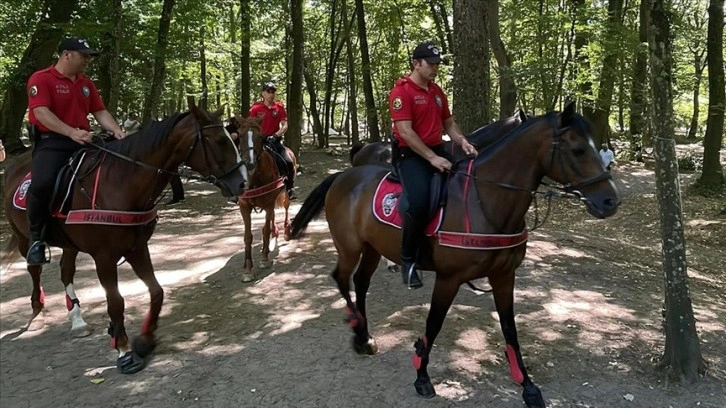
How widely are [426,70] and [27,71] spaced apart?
16273 millimetres

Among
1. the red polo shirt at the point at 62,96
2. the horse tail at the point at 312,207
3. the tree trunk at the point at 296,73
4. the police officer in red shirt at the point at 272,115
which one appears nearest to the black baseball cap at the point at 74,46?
the red polo shirt at the point at 62,96

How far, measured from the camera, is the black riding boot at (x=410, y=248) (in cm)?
441

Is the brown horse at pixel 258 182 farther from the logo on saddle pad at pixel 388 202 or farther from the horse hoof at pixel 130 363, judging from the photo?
the logo on saddle pad at pixel 388 202

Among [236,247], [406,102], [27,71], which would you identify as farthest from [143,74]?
[406,102]

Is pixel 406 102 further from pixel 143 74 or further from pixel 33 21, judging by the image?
pixel 143 74

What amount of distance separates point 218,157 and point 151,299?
1.64 meters

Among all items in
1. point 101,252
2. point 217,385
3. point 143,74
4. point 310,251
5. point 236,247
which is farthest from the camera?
point 143,74

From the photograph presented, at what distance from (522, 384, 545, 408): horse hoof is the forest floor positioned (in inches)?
5.0

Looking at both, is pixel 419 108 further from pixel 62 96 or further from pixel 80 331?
pixel 80 331

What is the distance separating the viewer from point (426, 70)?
14.8ft

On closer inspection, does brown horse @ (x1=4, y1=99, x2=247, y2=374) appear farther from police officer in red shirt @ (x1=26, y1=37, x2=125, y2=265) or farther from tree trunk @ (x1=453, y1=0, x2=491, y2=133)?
tree trunk @ (x1=453, y1=0, x2=491, y2=133)

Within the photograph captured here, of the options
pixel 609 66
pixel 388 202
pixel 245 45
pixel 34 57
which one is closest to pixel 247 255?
pixel 388 202

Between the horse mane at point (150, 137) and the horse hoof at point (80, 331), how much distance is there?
2.38 m

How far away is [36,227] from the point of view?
17.6ft
